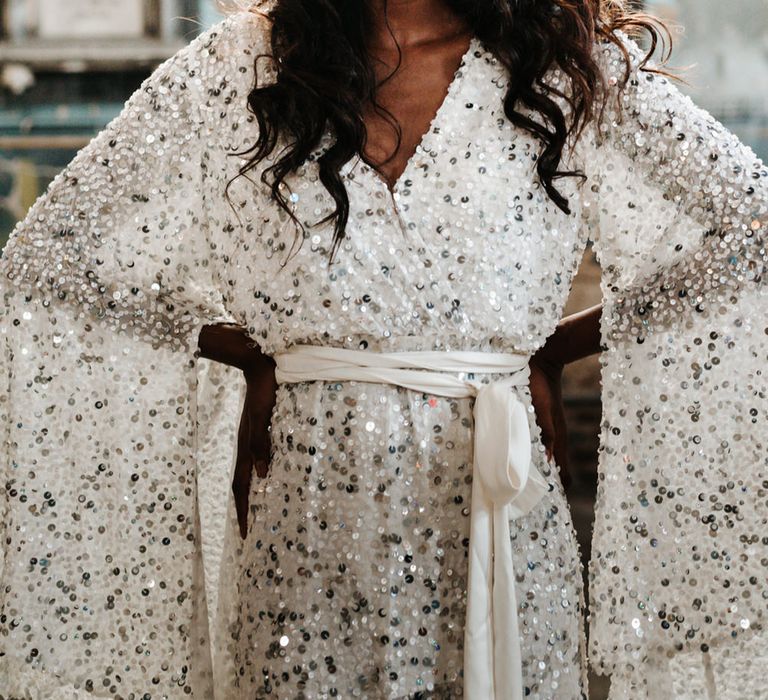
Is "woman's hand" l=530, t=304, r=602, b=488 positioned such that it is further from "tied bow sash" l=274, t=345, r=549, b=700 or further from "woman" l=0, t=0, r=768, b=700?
"tied bow sash" l=274, t=345, r=549, b=700

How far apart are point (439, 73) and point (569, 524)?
0.59 meters

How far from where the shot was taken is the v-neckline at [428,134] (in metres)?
1.38

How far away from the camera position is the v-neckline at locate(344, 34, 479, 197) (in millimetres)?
1380

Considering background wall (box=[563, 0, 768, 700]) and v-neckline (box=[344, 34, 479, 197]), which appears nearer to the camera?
v-neckline (box=[344, 34, 479, 197])

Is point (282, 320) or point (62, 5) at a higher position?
point (62, 5)

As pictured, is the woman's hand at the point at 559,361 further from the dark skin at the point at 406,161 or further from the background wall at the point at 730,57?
the background wall at the point at 730,57

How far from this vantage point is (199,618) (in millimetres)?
1586

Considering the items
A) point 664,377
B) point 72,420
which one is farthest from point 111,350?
point 664,377

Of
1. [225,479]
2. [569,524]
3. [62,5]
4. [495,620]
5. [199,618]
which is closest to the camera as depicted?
[495,620]

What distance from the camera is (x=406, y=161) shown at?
4.66ft

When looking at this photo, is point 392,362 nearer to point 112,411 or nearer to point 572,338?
point 572,338

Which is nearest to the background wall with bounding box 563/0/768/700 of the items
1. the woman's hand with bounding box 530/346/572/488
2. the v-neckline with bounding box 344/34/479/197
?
the woman's hand with bounding box 530/346/572/488

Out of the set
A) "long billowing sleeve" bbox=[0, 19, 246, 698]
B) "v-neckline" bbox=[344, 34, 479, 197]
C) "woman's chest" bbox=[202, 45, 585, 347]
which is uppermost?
"v-neckline" bbox=[344, 34, 479, 197]

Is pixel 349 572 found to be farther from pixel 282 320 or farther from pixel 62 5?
pixel 62 5
